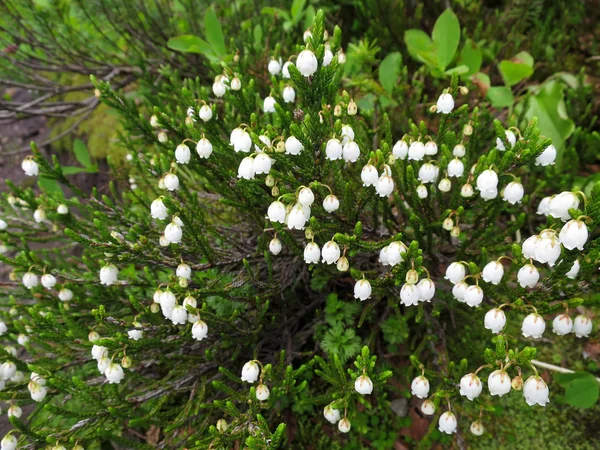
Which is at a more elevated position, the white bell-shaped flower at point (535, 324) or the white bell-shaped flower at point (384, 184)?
the white bell-shaped flower at point (384, 184)

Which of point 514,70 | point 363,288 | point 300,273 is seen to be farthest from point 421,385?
point 514,70

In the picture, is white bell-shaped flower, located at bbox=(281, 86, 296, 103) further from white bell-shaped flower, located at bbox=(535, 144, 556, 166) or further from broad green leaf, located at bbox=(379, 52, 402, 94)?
white bell-shaped flower, located at bbox=(535, 144, 556, 166)

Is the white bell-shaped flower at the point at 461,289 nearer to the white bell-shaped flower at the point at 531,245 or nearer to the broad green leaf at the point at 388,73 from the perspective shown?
the white bell-shaped flower at the point at 531,245

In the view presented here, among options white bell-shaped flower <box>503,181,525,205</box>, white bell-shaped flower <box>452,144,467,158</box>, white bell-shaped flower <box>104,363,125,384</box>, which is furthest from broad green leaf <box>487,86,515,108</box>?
white bell-shaped flower <box>104,363,125,384</box>

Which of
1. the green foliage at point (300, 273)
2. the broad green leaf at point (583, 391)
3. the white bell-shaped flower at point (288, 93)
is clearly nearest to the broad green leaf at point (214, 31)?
the green foliage at point (300, 273)

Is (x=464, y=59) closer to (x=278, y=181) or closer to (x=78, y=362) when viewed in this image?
(x=278, y=181)

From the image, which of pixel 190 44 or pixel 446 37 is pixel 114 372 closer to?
pixel 190 44
